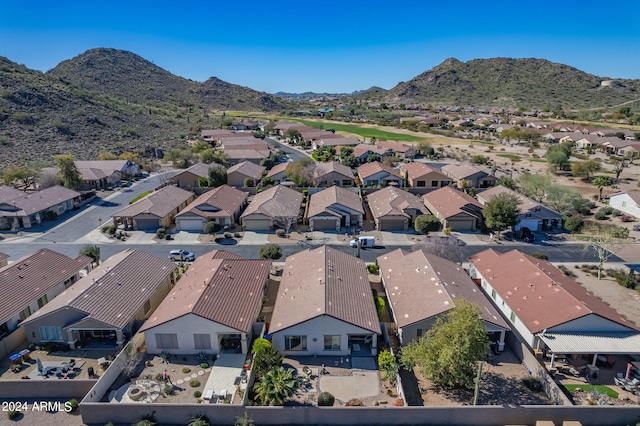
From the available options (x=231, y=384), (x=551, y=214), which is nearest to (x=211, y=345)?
(x=231, y=384)

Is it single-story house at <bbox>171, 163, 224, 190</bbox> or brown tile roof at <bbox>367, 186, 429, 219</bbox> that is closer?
brown tile roof at <bbox>367, 186, 429, 219</bbox>

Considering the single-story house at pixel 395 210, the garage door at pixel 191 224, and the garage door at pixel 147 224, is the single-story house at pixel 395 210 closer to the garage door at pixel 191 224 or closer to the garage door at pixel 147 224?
the garage door at pixel 191 224

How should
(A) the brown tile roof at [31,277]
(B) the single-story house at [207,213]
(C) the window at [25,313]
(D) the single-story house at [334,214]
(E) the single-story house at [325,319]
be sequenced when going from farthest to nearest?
(B) the single-story house at [207,213] → (D) the single-story house at [334,214] → (C) the window at [25,313] → (A) the brown tile roof at [31,277] → (E) the single-story house at [325,319]

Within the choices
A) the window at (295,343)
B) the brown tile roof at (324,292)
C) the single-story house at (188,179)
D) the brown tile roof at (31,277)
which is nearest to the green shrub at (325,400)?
the window at (295,343)

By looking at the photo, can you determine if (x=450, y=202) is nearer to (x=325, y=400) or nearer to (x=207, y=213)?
(x=207, y=213)

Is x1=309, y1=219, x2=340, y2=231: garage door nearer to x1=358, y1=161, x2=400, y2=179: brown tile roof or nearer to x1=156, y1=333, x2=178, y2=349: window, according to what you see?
x1=358, y1=161, x2=400, y2=179: brown tile roof

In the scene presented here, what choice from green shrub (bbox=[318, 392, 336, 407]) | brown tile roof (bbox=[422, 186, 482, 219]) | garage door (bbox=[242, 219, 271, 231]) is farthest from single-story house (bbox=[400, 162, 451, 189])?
green shrub (bbox=[318, 392, 336, 407])
